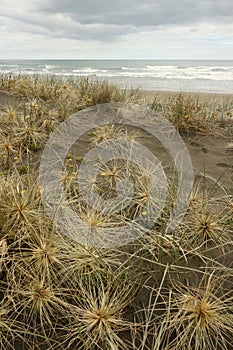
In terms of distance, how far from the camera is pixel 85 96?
5871 millimetres

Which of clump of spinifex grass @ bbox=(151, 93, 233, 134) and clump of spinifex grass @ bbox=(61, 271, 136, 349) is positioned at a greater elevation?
clump of spinifex grass @ bbox=(151, 93, 233, 134)

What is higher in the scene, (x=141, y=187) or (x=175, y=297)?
(x=141, y=187)

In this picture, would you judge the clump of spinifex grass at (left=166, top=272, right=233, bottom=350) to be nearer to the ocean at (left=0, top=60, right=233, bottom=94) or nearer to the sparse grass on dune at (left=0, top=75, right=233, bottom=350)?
the sparse grass on dune at (left=0, top=75, right=233, bottom=350)

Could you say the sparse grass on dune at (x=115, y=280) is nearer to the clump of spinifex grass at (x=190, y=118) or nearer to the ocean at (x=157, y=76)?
the clump of spinifex grass at (x=190, y=118)

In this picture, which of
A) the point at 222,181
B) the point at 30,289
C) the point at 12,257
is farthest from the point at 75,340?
the point at 222,181

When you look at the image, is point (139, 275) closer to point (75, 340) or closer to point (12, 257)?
point (75, 340)

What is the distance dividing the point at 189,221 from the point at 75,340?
1.08m

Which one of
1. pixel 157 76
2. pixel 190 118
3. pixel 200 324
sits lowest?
pixel 157 76

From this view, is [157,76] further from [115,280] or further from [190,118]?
[115,280]

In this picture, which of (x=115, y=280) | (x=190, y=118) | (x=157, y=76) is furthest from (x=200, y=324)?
(x=157, y=76)

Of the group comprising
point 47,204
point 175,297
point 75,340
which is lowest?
point 75,340

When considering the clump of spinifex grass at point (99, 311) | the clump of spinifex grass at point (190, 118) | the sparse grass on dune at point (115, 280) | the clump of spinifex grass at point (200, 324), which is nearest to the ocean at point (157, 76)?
the clump of spinifex grass at point (190, 118)

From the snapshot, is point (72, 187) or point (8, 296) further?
point (72, 187)

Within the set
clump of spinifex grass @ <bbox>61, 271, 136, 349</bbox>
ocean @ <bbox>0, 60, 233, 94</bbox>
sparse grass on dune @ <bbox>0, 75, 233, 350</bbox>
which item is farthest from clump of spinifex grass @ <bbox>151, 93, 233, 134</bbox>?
clump of spinifex grass @ <bbox>61, 271, 136, 349</bbox>
